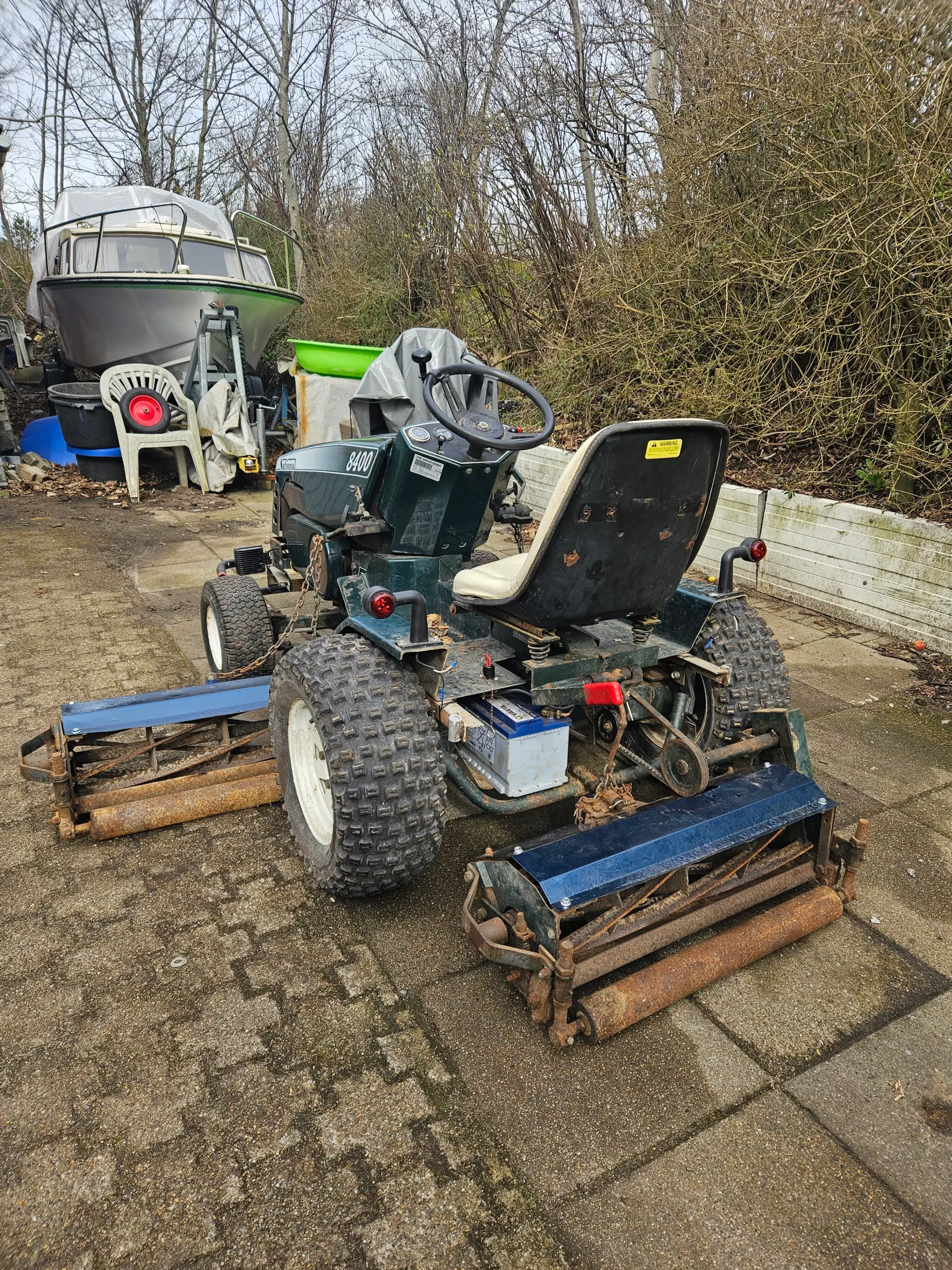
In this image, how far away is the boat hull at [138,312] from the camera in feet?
31.0

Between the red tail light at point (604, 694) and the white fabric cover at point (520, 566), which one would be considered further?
the red tail light at point (604, 694)

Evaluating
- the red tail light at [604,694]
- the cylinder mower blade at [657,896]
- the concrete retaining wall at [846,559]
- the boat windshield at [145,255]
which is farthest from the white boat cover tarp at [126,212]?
the cylinder mower blade at [657,896]

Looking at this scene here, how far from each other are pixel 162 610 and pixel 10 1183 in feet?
13.4

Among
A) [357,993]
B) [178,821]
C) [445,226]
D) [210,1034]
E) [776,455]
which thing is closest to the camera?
[210,1034]

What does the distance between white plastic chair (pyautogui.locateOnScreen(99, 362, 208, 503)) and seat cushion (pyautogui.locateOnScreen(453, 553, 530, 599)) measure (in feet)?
23.8

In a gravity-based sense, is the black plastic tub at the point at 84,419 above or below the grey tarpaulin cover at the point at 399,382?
below

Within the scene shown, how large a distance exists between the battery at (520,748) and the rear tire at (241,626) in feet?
5.37

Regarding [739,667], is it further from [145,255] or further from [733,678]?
[145,255]

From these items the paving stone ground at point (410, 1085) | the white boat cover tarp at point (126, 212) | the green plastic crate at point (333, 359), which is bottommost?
the paving stone ground at point (410, 1085)

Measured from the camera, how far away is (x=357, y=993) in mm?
2186

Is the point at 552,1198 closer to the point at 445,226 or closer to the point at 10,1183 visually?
the point at 10,1183

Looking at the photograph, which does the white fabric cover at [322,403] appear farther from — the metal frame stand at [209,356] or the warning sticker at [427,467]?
the warning sticker at [427,467]

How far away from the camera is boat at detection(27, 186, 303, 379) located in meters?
9.51

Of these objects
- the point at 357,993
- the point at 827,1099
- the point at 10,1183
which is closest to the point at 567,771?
the point at 357,993
